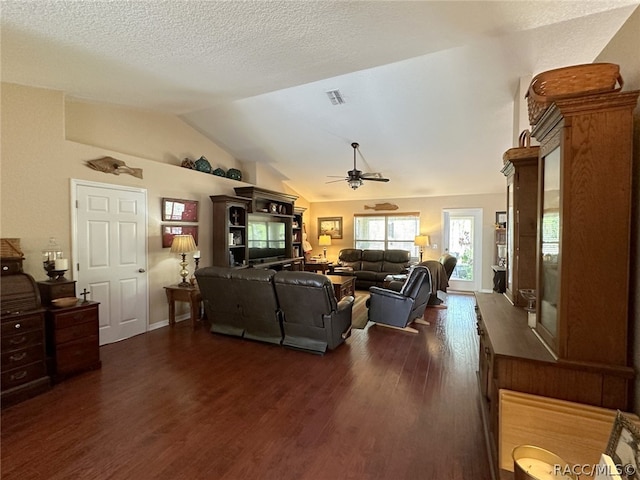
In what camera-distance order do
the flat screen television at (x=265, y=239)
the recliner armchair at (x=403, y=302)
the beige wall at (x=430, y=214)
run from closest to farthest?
1. the recliner armchair at (x=403, y=302)
2. the flat screen television at (x=265, y=239)
3. the beige wall at (x=430, y=214)

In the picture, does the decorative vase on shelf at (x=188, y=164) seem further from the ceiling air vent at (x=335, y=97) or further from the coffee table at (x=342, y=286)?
the coffee table at (x=342, y=286)

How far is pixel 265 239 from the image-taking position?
6.85m

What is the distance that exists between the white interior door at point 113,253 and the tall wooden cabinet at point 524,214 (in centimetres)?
450

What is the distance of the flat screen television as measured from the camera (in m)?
6.36

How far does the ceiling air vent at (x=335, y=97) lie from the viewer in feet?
14.2

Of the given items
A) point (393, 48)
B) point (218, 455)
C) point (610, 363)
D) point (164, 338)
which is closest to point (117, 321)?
point (164, 338)

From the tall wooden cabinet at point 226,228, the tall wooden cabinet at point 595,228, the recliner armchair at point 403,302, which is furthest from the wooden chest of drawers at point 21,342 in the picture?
the tall wooden cabinet at point 595,228

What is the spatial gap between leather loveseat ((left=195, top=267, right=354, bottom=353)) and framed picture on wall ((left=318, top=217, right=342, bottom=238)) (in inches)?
203

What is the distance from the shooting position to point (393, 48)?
8.34 feet

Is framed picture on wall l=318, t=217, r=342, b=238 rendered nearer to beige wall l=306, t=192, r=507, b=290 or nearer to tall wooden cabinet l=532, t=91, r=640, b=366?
beige wall l=306, t=192, r=507, b=290

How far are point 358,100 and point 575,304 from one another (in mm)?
3912

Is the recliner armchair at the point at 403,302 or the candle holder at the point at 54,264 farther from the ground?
the candle holder at the point at 54,264

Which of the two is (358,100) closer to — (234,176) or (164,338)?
(234,176)

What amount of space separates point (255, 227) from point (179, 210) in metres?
1.82
